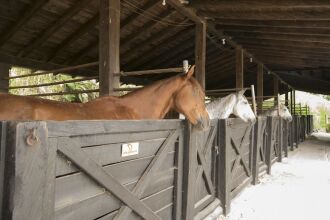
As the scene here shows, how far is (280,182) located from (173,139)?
12.9ft

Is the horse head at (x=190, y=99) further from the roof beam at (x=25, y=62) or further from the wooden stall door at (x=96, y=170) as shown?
the roof beam at (x=25, y=62)

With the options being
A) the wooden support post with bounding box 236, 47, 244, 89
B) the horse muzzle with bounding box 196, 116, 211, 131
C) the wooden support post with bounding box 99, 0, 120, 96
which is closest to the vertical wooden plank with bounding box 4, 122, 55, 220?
the horse muzzle with bounding box 196, 116, 211, 131

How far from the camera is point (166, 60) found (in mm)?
8633

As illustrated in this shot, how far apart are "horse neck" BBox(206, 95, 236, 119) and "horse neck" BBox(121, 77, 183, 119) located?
2117 millimetres

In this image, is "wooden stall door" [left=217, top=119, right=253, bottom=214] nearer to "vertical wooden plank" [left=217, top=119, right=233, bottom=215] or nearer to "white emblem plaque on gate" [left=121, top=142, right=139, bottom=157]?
"vertical wooden plank" [left=217, top=119, right=233, bottom=215]

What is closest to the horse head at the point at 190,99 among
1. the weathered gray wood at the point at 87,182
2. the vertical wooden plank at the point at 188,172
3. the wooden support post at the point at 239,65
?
the vertical wooden plank at the point at 188,172

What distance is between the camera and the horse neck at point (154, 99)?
10.1ft

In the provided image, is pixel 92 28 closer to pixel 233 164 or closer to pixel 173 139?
pixel 233 164

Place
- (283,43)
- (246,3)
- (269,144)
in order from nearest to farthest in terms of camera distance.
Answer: (246,3) → (269,144) → (283,43)

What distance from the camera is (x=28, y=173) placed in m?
1.19

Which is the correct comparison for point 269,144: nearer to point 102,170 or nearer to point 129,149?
point 129,149

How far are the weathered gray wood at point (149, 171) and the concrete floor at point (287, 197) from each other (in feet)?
6.09

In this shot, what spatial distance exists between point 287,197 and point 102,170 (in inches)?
153

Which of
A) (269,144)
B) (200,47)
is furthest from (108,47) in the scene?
Result: (269,144)
